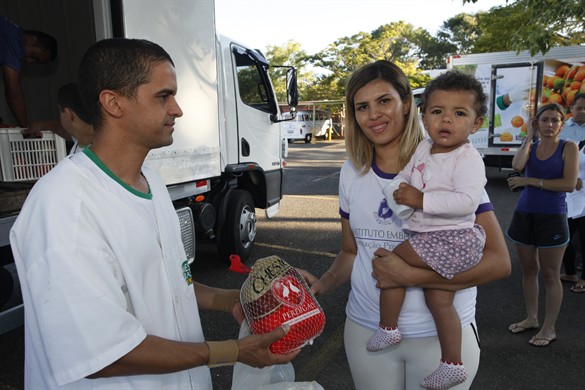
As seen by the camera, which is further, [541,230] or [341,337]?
[341,337]

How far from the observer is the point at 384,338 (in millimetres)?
1625

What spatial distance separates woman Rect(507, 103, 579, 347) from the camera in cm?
348

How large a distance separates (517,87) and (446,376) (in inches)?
415

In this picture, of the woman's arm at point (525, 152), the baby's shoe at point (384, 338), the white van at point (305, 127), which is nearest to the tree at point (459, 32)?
the white van at point (305, 127)

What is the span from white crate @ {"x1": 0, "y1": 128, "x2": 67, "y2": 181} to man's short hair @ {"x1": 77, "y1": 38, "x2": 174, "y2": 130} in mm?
2412

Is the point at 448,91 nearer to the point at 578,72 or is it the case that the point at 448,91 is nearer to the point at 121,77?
the point at 121,77

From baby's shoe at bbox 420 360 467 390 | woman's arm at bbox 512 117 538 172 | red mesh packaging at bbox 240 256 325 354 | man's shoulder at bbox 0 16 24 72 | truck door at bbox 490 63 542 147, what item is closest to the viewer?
red mesh packaging at bbox 240 256 325 354

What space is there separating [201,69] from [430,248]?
3426mm

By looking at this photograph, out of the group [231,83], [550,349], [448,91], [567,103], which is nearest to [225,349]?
[448,91]

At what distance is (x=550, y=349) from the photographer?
343 centimetres

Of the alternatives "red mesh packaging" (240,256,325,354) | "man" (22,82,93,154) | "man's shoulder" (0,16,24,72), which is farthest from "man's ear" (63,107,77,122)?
"red mesh packaging" (240,256,325,354)

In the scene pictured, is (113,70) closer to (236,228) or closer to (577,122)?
(236,228)

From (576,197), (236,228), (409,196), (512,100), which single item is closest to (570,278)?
(576,197)

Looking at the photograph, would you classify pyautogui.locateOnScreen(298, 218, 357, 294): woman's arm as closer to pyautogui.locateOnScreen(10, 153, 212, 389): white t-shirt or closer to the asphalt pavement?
pyautogui.locateOnScreen(10, 153, 212, 389): white t-shirt
